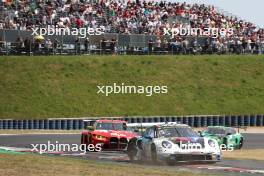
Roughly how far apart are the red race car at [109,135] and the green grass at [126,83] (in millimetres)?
18174

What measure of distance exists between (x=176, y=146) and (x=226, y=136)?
9.33 meters

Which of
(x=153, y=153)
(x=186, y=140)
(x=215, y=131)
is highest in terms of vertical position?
(x=186, y=140)

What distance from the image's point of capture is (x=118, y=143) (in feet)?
80.5

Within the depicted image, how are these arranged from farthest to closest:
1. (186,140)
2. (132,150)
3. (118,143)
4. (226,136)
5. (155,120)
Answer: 1. (155,120)
2. (226,136)
3. (118,143)
4. (132,150)
5. (186,140)

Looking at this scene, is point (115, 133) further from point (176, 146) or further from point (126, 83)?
point (126, 83)

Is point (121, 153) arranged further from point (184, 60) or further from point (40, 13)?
point (184, 60)

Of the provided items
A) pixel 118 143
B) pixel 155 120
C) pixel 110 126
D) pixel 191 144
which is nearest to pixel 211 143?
pixel 191 144

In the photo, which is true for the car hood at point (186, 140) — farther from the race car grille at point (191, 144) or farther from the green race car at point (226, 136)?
the green race car at point (226, 136)

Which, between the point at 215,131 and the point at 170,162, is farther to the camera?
the point at 215,131

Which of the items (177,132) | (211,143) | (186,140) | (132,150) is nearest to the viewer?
(186,140)

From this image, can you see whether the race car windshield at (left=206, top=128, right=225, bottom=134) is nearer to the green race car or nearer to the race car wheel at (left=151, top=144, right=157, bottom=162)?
the green race car

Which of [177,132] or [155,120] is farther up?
[177,132]

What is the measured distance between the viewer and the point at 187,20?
49469 millimetres

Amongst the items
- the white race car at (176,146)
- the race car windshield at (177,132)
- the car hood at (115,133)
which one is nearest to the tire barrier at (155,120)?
the car hood at (115,133)
